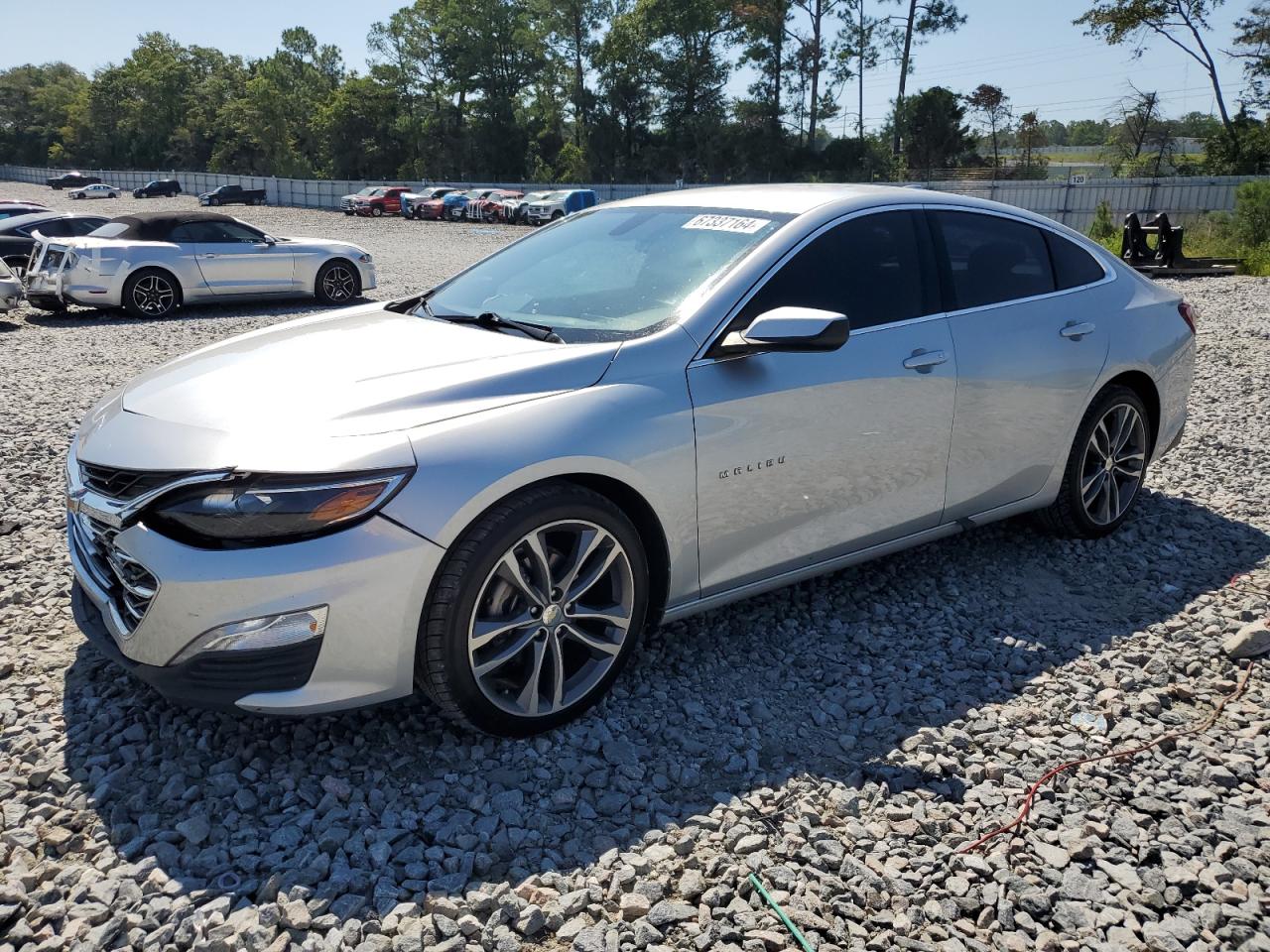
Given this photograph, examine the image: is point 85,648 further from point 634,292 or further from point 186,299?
point 186,299

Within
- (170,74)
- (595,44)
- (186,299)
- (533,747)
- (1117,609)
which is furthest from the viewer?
(170,74)

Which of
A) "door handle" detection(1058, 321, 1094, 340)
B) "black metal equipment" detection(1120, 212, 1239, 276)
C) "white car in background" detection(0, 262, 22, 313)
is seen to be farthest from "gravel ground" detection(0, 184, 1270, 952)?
"black metal equipment" detection(1120, 212, 1239, 276)

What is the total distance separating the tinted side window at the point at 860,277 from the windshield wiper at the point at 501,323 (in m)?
0.65

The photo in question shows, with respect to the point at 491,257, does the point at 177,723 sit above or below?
below

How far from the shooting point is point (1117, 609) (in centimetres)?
425

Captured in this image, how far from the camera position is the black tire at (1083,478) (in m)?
4.66

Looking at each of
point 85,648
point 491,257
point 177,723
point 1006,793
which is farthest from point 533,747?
point 491,257

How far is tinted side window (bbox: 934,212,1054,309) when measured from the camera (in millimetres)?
4168

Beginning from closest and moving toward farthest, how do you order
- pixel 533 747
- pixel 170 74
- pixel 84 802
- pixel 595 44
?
pixel 84 802, pixel 533 747, pixel 595 44, pixel 170 74

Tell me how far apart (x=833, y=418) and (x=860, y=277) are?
2.05 feet

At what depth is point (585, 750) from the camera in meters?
3.14

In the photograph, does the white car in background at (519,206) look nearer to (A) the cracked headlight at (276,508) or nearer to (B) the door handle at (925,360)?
(B) the door handle at (925,360)

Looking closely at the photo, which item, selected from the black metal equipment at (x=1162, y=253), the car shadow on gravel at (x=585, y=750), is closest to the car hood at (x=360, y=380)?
the car shadow on gravel at (x=585, y=750)

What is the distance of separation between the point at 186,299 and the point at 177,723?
460 inches
